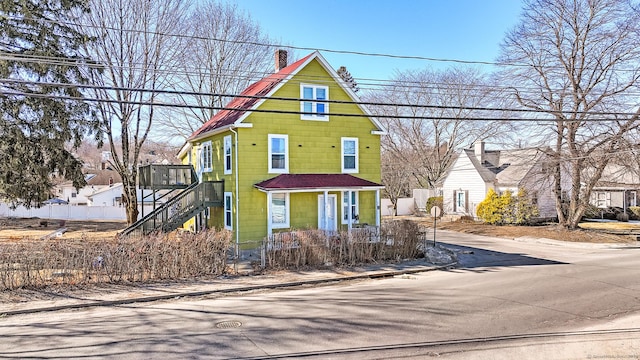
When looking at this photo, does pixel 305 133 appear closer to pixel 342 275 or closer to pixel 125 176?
pixel 342 275

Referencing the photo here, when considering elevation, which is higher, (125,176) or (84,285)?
(125,176)

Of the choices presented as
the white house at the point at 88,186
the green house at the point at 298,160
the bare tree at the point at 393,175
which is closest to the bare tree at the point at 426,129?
the bare tree at the point at 393,175

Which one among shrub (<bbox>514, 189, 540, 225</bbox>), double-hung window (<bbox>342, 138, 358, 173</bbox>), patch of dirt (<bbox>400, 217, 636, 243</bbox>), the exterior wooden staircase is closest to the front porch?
double-hung window (<bbox>342, 138, 358, 173</bbox>)

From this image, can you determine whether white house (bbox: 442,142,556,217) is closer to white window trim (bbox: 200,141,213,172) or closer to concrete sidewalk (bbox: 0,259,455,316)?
concrete sidewalk (bbox: 0,259,455,316)

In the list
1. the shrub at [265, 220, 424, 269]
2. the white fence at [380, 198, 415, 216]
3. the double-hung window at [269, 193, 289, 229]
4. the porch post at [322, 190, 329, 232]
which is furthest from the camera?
the white fence at [380, 198, 415, 216]

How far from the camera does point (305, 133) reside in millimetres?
20297

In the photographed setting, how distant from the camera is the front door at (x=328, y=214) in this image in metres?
20.1

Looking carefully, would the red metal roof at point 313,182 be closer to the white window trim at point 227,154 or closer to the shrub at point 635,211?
the white window trim at point 227,154

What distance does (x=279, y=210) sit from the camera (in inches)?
768

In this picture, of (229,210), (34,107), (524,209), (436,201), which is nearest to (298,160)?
(229,210)

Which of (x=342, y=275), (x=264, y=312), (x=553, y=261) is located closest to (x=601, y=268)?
(x=553, y=261)

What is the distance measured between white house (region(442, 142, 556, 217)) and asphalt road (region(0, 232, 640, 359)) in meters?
17.3

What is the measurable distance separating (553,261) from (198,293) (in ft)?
46.8

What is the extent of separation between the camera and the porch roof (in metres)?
18.4
